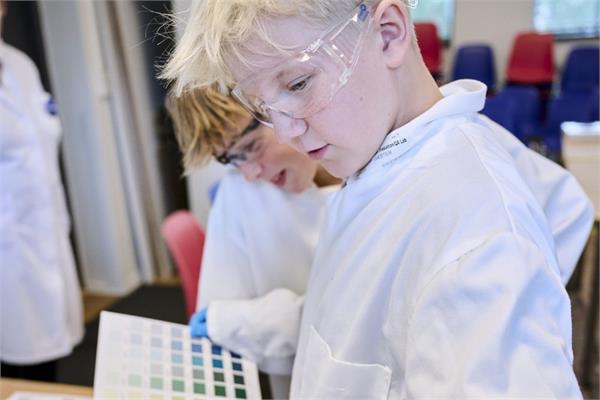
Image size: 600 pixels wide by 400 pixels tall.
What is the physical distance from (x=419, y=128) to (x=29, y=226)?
68.7 inches

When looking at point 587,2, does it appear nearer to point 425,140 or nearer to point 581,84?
point 581,84

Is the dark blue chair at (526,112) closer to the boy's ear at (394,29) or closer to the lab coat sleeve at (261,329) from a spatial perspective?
the lab coat sleeve at (261,329)

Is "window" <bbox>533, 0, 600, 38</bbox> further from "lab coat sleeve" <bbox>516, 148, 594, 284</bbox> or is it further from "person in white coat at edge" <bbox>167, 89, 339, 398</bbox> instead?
"lab coat sleeve" <bbox>516, 148, 594, 284</bbox>

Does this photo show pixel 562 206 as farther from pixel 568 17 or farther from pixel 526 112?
pixel 568 17

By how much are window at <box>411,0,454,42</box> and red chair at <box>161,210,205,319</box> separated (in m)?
4.04

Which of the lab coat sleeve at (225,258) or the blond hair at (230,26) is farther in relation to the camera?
the lab coat sleeve at (225,258)

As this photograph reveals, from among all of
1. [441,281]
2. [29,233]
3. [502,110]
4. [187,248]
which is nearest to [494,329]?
[441,281]

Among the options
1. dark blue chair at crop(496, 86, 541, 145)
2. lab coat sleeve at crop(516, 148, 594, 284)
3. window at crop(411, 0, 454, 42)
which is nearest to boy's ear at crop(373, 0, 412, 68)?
lab coat sleeve at crop(516, 148, 594, 284)

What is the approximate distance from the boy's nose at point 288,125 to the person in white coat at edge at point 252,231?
1.14 feet

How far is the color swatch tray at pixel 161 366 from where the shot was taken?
796 mm

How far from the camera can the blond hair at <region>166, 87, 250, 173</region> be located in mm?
1001

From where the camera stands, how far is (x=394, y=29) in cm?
58

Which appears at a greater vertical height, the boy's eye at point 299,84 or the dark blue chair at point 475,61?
the boy's eye at point 299,84

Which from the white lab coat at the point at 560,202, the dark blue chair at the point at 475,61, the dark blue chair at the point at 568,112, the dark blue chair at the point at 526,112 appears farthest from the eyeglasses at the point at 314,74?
the dark blue chair at the point at 475,61
